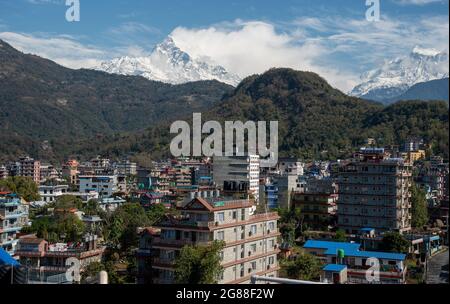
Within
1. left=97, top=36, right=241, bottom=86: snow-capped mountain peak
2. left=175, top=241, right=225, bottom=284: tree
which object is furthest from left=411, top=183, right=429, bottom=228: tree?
left=97, top=36, right=241, bottom=86: snow-capped mountain peak

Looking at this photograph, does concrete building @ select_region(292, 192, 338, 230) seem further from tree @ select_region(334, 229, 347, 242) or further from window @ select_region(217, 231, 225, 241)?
window @ select_region(217, 231, 225, 241)

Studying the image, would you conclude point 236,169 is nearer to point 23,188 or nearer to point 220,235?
point 23,188

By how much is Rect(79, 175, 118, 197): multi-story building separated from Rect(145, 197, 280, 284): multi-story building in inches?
712

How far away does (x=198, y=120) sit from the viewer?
155ft

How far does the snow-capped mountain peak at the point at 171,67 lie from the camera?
480 ft

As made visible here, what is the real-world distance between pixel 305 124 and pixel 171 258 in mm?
36016

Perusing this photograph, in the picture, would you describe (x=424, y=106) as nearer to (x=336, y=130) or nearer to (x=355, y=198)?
(x=336, y=130)

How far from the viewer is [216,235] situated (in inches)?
305

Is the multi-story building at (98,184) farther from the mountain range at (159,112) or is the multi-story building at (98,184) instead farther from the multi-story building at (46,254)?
the multi-story building at (46,254)

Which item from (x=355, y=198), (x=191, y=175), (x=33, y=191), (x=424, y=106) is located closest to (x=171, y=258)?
(x=355, y=198)

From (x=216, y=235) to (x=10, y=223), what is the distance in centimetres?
614

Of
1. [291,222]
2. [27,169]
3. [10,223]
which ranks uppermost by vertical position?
[27,169]

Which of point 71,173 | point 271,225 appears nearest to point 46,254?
point 271,225
